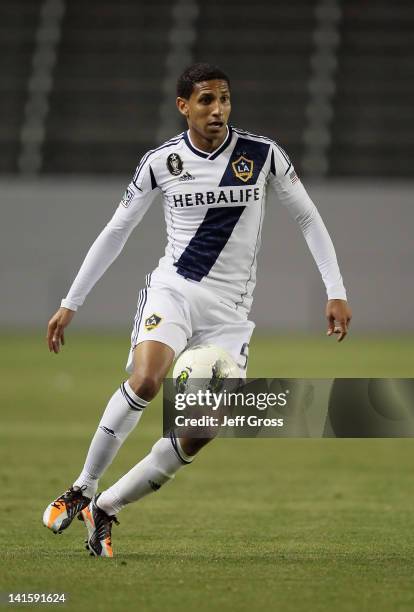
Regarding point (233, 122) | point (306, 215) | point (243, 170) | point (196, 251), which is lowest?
point (233, 122)

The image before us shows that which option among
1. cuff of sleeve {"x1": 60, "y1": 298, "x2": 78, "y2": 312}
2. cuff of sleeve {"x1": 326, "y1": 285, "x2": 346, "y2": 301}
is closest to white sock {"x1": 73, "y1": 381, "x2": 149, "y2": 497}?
cuff of sleeve {"x1": 60, "y1": 298, "x2": 78, "y2": 312}

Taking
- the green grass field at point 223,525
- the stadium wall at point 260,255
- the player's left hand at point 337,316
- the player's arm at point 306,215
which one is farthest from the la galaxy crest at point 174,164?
the stadium wall at point 260,255

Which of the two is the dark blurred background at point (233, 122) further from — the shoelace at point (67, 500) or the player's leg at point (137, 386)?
the shoelace at point (67, 500)

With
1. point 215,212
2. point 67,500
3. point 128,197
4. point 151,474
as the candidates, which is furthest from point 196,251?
point 67,500

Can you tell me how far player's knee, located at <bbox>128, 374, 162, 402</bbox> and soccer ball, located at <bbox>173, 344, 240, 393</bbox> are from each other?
10 centimetres

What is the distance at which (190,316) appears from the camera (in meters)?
5.81

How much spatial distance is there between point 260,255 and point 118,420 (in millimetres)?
19716

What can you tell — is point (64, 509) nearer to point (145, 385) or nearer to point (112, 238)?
point (145, 385)

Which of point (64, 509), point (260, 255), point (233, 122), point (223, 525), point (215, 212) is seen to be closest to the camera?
point (64, 509)

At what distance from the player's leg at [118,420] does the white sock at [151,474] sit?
135mm

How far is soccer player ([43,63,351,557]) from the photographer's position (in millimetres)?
5758

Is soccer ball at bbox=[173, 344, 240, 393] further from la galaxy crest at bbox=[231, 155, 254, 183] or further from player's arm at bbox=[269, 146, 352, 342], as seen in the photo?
la galaxy crest at bbox=[231, 155, 254, 183]

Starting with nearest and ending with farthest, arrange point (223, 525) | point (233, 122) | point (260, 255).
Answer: point (223, 525)
point (260, 255)
point (233, 122)

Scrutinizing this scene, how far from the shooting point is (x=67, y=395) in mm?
15719
